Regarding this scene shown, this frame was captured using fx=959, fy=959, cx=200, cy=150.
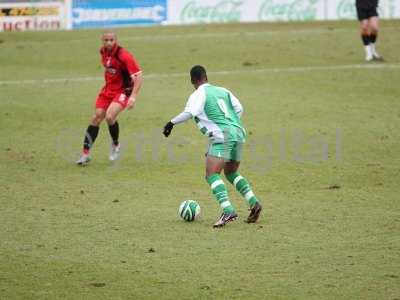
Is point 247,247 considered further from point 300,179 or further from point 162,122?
point 162,122

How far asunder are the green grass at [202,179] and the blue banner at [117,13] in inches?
252

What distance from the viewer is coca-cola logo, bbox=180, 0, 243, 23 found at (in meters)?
36.8

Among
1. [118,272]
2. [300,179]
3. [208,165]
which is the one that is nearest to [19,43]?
[300,179]

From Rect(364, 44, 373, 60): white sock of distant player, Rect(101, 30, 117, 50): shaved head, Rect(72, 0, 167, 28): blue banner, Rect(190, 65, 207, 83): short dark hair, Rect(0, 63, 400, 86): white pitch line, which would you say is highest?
Rect(190, 65, 207, 83): short dark hair

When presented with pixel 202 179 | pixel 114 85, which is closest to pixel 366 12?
pixel 114 85

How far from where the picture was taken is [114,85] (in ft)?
54.4

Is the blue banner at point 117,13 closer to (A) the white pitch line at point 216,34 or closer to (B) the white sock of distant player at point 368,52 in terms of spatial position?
(A) the white pitch line at point 216,34

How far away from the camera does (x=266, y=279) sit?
9695 mm

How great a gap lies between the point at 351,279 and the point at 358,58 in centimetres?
1768

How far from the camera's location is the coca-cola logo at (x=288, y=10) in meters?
36.6

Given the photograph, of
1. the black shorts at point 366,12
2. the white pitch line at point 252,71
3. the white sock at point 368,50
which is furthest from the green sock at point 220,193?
the white sock at point 368,50

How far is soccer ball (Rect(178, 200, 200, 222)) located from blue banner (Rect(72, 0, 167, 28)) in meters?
25.1

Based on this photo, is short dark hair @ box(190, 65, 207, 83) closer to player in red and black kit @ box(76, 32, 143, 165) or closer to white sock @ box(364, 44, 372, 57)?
player in red and black kit @ box(76, 32, 143, 165)

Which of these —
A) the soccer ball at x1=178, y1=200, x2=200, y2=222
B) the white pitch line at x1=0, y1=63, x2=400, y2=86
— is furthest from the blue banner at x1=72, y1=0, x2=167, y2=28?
the soccer ball at x1=178, y1=200, x2=200, y2=222
